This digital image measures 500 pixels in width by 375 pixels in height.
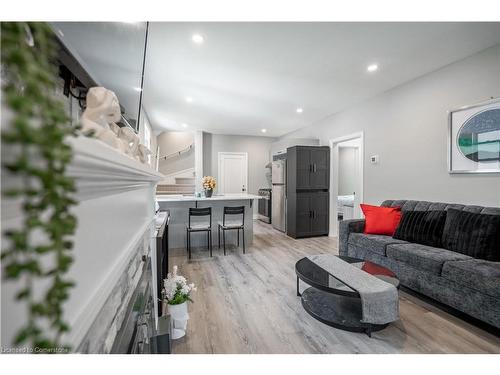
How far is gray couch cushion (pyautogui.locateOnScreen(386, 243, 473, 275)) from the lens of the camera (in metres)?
2.27

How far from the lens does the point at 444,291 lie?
2.20 meters

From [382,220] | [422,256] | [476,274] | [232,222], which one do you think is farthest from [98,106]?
[232,222]

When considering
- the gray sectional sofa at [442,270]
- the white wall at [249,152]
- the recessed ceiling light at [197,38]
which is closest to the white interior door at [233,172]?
the white wall at [249,152]

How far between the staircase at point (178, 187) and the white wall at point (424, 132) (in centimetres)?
538

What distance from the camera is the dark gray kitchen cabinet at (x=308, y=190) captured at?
5.17 metres

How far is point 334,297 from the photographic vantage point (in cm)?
249

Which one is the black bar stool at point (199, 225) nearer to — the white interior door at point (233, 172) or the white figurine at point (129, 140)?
the white figurine at point (129, 140)

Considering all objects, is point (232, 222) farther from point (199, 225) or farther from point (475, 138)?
point (475, 138)

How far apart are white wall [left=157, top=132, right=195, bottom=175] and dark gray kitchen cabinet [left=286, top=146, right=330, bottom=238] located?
4519 mm

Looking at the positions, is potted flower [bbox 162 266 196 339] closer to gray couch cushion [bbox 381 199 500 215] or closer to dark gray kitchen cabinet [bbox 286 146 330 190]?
gray couch cushion [bbox 381 199 500 215]

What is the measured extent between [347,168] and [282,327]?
6.48 m
